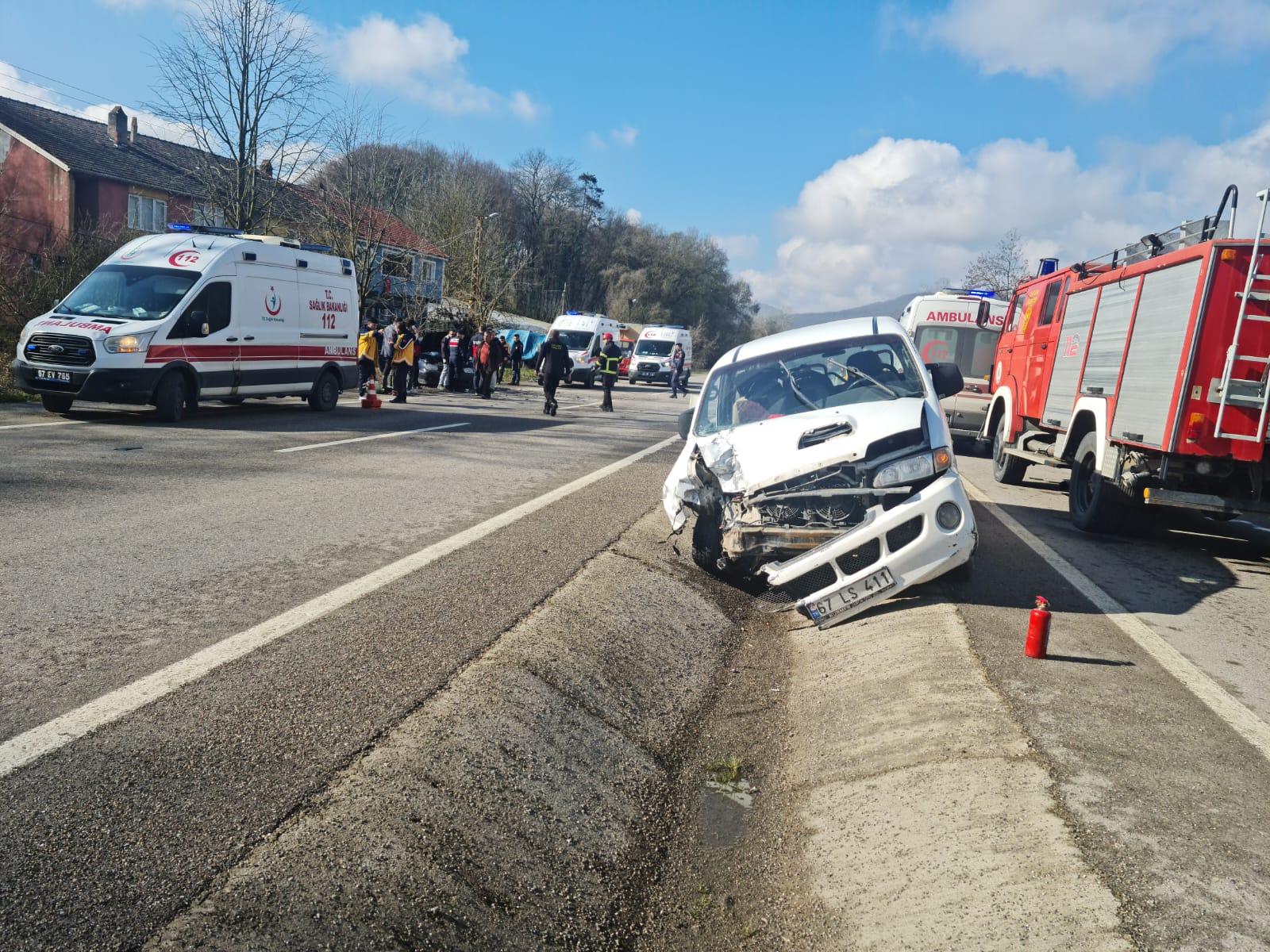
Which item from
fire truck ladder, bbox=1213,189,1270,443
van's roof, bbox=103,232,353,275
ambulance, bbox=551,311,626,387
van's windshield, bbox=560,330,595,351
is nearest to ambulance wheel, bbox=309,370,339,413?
van's roof, bbox=103,232,353,275

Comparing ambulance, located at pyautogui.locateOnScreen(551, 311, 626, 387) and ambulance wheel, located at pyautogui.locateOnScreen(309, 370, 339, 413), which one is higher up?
ambulance, located at pyautogui.locateOnScreen(551, 311, 626, 387)

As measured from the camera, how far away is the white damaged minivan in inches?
226

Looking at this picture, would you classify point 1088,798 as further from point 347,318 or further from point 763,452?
point 347,318

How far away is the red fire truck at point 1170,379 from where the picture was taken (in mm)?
8023

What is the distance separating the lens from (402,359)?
21.4m

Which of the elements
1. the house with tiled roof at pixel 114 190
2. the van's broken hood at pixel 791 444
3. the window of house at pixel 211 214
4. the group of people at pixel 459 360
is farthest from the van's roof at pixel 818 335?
the house with tiled roof at pixel 114 190

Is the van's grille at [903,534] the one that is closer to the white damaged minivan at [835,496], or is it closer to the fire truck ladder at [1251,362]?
the white damaged minivan at [835,496]

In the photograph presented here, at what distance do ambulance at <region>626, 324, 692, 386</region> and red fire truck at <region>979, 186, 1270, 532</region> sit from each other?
31.4m

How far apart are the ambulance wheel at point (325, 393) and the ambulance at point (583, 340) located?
1865 centimetres

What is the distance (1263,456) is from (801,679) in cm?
538

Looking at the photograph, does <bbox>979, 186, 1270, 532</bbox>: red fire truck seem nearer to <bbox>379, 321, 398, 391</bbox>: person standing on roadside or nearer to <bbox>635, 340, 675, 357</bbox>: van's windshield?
<bbox>379, 321, 398, 391</bbox>: person standing on roadside

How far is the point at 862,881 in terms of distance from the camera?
10.5 feet

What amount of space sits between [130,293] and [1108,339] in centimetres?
1294

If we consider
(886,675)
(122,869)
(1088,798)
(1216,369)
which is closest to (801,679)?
(886,675)
